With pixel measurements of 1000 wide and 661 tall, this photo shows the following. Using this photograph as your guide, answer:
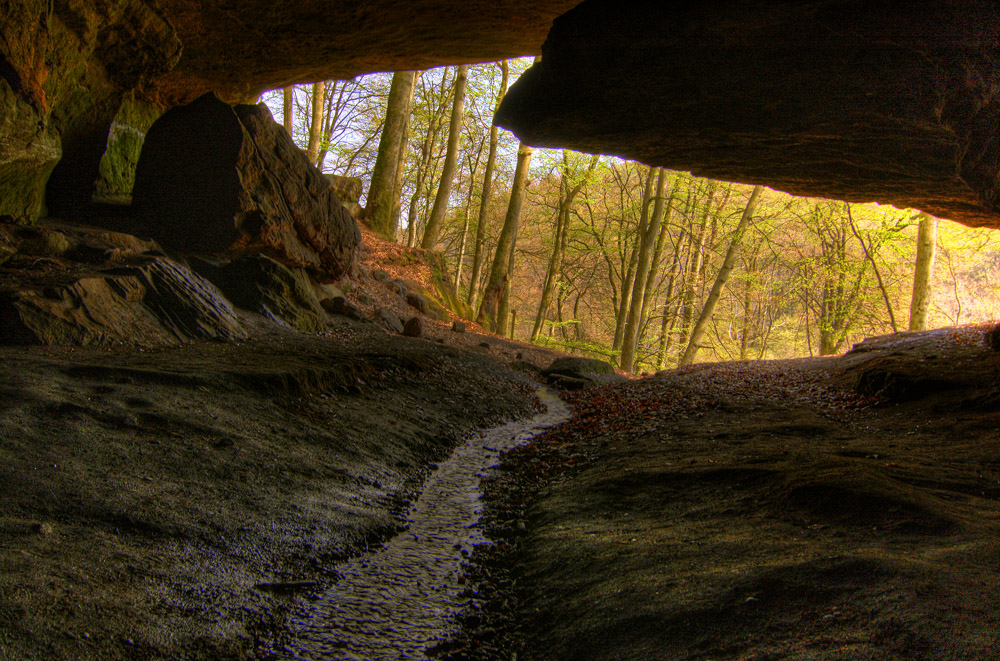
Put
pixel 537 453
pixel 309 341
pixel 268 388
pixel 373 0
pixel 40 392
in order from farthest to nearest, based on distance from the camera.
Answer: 1. pixel 309 341
2. pixel 373 0
3. pixel 537 453
4. pixel 268 388
5. pixel 40 392

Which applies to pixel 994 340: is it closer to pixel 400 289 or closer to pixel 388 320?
pixel 388 320

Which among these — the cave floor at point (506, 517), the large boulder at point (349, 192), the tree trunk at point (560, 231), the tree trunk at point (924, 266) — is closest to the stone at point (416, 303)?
the large boulder at point (349, 192)

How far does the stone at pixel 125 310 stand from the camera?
5730 millimetres

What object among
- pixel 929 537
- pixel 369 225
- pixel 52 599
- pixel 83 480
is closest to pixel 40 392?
pixel 83 480

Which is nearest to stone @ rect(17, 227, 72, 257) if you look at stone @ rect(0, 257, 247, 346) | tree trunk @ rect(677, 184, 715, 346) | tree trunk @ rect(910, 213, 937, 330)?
stone @ rect(0, 257, 247, 346)

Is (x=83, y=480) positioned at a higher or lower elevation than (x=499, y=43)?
lower

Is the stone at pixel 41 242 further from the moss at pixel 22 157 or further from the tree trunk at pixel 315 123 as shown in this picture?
the tree trunk at pixel 315 123

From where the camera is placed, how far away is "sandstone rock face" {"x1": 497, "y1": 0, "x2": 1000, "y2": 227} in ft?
19.2

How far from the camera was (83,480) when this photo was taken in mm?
3621

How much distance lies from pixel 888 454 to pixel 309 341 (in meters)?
8.16

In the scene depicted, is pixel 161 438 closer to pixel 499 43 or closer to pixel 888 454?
pixel 888 454

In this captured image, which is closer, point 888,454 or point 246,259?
point 888,454

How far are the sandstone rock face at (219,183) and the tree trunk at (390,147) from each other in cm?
683

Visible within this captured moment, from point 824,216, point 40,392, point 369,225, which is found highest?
point 824,216
